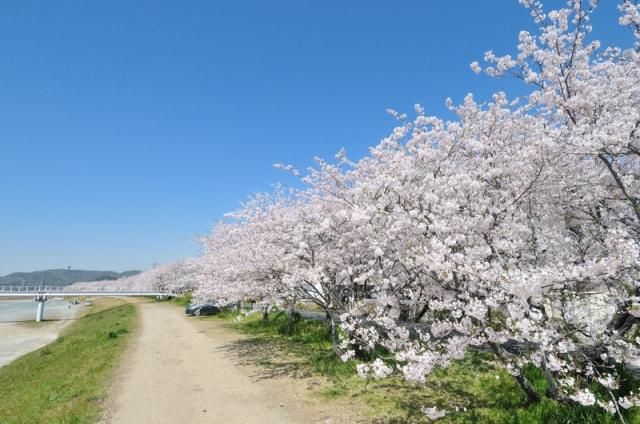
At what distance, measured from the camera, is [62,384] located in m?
12.6

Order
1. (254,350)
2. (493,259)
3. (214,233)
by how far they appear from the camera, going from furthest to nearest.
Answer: (214,233), (254,350), (493,259)

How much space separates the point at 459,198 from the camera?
765 centimetres

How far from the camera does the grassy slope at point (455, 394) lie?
671cm

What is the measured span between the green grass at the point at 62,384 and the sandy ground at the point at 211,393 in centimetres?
54

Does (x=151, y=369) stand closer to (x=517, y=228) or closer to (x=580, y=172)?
(x=517, y=228)

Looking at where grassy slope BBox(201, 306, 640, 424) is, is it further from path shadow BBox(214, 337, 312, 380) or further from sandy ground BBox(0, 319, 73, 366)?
sandy ground BBox(0, 319, 73, 366)

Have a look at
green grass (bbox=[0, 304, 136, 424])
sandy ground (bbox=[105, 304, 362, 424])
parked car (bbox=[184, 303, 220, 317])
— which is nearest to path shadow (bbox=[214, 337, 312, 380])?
sandy ground (bbox=[105, 304, 362, 424])

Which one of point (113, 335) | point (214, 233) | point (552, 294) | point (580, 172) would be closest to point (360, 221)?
point (552, 294)

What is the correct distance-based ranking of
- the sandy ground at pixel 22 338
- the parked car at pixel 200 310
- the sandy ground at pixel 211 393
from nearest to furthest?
1. the sandy ground at pixel 211 393
2. the sandy ground at pixel 22 338
3. the parked car at pixel 200 310

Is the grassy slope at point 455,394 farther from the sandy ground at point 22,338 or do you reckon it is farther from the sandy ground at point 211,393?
the sandy ground at point 22,338

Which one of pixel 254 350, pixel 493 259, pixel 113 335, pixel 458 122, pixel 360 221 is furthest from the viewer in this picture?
pixel 113 335

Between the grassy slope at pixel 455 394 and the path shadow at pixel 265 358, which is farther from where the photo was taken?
the path shadow at pixel 265 358

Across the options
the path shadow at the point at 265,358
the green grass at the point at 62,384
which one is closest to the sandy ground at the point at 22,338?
the green grass at the point at 62,384

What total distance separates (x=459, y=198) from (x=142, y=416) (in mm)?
8302
